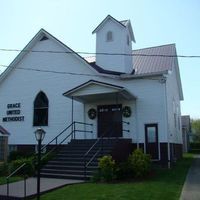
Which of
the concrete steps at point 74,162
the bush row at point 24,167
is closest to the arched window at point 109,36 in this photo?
the concrete steps at point 74,162

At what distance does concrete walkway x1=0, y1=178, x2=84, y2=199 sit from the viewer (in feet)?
40.7

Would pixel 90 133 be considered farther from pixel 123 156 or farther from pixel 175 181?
pixel 175 181

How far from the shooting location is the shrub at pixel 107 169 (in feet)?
47.6

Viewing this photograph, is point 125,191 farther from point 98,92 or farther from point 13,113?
point 13,113

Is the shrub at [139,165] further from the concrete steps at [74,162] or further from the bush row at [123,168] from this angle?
the concrete steps at [74,162]

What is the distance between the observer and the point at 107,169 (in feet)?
48.0

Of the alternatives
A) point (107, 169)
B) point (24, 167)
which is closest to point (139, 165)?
point (107, 169)

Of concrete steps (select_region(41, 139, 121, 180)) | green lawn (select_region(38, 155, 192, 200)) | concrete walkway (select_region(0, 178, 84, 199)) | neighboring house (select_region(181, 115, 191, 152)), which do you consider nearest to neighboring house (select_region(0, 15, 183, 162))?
concrete steps (select_region(41, 139, 121, 180))

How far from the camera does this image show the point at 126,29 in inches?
918

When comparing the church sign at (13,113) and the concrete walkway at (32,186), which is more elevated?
the church sign at (13,113)

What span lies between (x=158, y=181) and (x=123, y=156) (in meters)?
4.25

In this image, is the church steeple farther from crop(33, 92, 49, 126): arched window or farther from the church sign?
the church sign

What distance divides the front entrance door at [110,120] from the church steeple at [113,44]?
2.77m

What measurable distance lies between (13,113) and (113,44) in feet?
29.7
